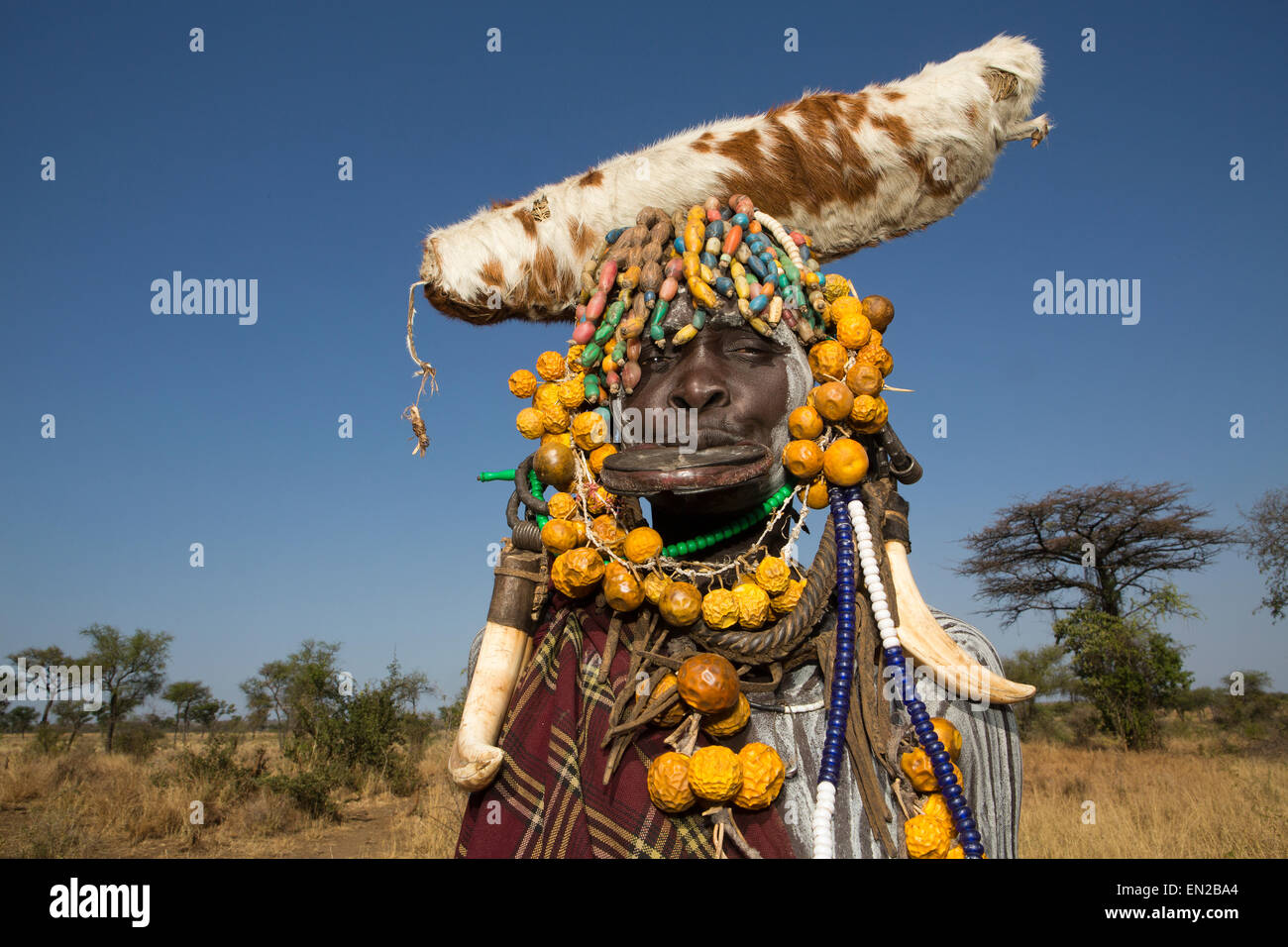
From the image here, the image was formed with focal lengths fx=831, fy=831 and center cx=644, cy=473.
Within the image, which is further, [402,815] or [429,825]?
[402,815]

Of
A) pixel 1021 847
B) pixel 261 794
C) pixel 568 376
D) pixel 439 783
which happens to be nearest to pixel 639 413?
pixel 568 376

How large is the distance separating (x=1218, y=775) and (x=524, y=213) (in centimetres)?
1374

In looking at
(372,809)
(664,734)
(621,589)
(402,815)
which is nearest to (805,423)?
(621,589)

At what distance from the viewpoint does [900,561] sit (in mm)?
2381

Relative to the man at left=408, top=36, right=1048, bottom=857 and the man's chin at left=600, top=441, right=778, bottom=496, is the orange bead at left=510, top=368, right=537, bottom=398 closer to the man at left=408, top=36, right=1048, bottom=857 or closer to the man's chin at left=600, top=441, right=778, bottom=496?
the man at left=408, top=36, right=1048, bottom=857

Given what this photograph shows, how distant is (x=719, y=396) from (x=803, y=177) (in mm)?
1064

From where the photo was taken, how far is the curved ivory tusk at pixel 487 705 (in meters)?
2.27

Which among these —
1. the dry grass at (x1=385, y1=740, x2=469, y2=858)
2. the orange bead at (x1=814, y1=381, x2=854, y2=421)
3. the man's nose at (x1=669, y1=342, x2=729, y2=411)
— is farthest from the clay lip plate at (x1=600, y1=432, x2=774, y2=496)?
the dry grass at (x1=385, y1=740, x2=469, y2=858)

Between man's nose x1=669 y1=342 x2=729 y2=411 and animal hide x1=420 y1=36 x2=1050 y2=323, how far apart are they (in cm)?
73

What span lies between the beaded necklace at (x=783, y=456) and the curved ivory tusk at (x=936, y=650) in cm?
6

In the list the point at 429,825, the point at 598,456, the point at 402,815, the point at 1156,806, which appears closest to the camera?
the point at 598,456

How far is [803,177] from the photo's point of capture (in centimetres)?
293

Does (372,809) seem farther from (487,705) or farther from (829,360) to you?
(829,360)

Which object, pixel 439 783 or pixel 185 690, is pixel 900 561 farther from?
pixel 185 690
